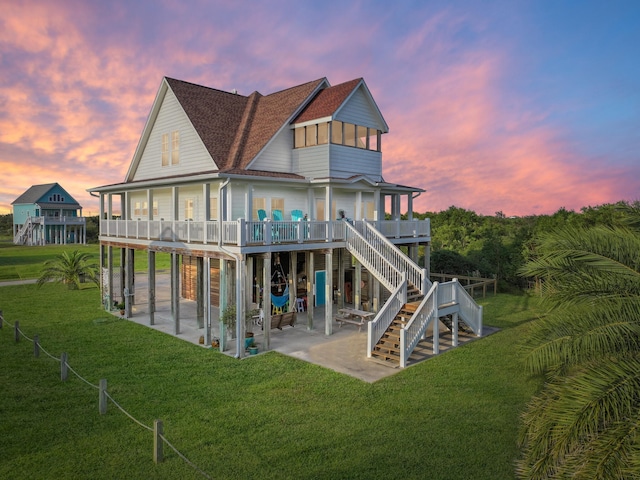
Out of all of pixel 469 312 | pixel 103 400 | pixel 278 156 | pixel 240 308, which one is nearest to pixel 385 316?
pixel 469 312

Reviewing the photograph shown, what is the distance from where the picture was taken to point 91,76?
22781 mm

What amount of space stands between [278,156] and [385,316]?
1023cm

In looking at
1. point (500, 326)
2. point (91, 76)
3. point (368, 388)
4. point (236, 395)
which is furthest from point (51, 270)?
point (500, 326)

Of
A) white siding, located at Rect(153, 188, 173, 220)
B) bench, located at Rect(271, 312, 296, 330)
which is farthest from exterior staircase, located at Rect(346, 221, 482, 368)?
white siding, located at Rect(153, 188, 173, 220)

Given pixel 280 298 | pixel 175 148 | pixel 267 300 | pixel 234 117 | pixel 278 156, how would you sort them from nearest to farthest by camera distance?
pixel 267 300 < pixel 280 298 < pixel 278 156 < pixel 175 148 < pixel 234 117

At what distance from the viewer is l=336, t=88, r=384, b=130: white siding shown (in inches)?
854

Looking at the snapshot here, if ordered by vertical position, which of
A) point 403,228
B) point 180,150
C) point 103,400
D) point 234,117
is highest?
point 234,117

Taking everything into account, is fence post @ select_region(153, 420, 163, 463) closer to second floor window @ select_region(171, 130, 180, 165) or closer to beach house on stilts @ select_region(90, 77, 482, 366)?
beach house on stilts @ select_region(90, 77, 482, 366)

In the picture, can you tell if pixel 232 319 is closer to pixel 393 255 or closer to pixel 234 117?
pixel 393 255

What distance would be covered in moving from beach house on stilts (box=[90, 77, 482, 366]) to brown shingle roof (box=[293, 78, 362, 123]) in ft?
0.27

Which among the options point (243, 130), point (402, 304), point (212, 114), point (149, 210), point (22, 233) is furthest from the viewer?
point (22, 233)

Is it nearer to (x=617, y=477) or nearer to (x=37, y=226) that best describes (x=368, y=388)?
(x=617, y=477)

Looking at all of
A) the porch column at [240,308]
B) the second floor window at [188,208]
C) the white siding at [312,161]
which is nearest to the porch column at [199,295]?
the second floor window at [188,208]

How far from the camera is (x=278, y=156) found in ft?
71.5
